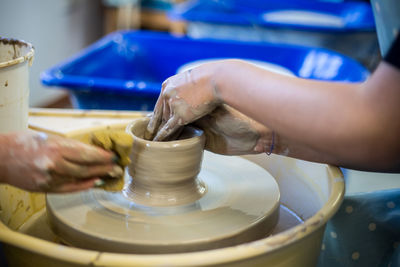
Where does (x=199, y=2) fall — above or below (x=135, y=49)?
above

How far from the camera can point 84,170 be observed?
660mm

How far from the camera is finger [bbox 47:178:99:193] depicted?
67cm

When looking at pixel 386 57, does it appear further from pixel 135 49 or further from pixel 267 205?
pixel 135 49

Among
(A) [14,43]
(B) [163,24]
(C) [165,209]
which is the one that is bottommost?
(B) [163,24]

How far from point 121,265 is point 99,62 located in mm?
1909

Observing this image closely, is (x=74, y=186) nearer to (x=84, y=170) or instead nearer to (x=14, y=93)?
(x=84, y=170)

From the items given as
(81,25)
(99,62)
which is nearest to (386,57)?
(99,62)

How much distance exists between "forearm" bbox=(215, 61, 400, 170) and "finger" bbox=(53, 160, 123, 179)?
24 cm

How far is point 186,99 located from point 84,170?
24 cm

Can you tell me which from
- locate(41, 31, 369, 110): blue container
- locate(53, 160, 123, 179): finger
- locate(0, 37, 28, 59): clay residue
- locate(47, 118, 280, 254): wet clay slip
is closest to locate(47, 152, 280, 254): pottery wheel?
locate(47, 118, 280, 254): wet clay slip

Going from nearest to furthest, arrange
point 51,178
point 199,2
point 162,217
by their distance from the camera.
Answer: point 51,178, point 162,217, point 199,2

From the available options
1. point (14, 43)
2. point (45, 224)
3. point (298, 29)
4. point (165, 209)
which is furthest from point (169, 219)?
point (298, 29)

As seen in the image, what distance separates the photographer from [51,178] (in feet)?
2.12

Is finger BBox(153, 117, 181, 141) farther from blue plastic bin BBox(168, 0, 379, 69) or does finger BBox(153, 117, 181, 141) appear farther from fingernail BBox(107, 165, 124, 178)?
blue plastic bin BBox(168, 0, 379, 69)
